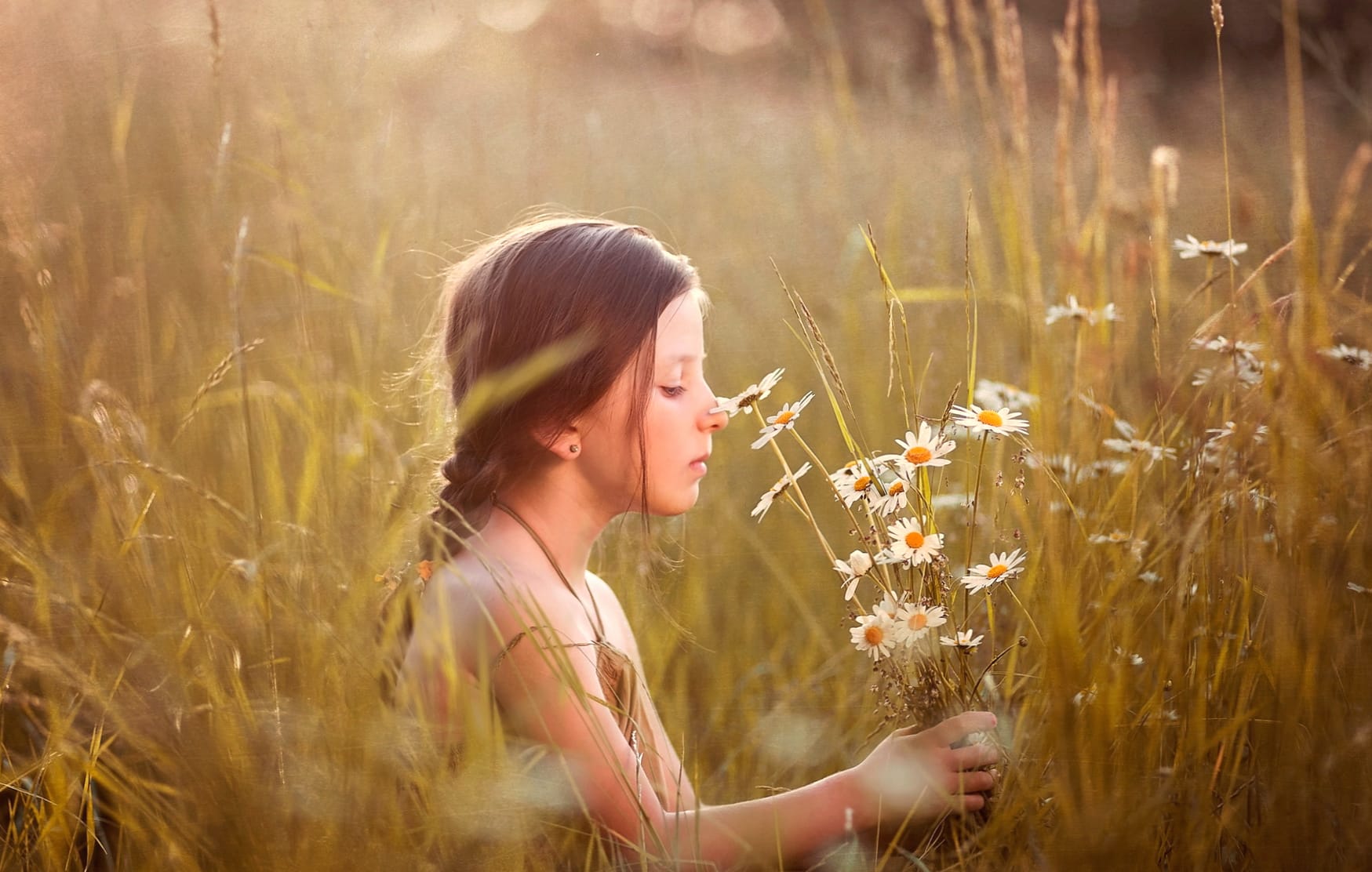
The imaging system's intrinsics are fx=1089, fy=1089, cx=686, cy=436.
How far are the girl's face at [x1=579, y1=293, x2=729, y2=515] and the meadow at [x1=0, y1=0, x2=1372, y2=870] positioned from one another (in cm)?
16

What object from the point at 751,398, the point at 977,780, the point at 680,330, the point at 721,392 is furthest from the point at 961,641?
the point at 721,392

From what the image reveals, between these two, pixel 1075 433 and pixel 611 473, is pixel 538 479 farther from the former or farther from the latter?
pixel 1075 433

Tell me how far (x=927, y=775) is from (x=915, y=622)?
139mm

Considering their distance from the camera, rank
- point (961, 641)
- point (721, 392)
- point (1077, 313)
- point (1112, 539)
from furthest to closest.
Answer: point (721, 392) → point (1077, 313) → point (1112, 539) → point (961, 641)

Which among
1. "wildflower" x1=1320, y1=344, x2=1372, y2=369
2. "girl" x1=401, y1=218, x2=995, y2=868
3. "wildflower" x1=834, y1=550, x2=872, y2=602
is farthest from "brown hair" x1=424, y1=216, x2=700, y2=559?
"wildflower" x1=1320, y1=344, x2=1372, y2=369

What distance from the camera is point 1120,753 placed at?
0.91 metres

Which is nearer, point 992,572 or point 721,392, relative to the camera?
point 992,572

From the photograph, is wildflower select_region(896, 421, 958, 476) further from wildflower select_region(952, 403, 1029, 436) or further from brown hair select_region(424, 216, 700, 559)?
brown hair select_region(424, 216, 700, 559)

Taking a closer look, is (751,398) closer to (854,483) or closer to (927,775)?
(854,483)

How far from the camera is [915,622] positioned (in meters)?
0.90

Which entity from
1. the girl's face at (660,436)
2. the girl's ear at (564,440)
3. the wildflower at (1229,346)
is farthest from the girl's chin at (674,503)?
the wildflower at (1229,346)

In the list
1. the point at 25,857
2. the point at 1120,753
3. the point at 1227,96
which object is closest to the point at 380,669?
the point at 25,857

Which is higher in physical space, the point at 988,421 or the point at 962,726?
the point at 988,421

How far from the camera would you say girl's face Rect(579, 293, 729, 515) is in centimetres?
117
